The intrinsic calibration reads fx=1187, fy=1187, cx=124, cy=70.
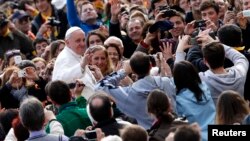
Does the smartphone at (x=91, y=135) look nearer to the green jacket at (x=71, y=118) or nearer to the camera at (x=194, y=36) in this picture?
the green jacket at (x=71, y=118)

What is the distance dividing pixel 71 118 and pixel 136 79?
56.4 inches

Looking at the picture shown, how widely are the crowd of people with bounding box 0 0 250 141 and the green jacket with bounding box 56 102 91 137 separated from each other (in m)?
0.01

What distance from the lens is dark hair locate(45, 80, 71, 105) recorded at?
1273cm

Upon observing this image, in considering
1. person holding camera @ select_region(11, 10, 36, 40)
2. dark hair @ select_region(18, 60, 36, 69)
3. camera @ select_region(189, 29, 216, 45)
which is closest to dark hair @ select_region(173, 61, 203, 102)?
camera @ select_region(189, 29, 216, 45)

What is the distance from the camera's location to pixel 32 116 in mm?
11766

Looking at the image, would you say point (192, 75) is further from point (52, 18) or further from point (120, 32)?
point (52, 18)

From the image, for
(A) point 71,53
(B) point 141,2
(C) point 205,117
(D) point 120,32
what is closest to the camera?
(C) point 205,117

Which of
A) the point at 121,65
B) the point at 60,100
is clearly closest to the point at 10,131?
the point at 60,100

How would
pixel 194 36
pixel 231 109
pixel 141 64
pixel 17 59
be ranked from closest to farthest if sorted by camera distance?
pixel 231 109
pixel 141 64
pixel 194 36
pixel 17 59

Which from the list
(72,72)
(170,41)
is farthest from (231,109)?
(170,41)

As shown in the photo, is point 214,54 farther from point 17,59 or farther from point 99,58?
point 17,59

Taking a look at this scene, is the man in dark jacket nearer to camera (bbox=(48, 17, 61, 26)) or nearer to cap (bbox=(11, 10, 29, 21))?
camera (bbox=(48, 17, 61, 26))

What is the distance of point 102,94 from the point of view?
1190 cm

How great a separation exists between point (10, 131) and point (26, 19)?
7998 mm
